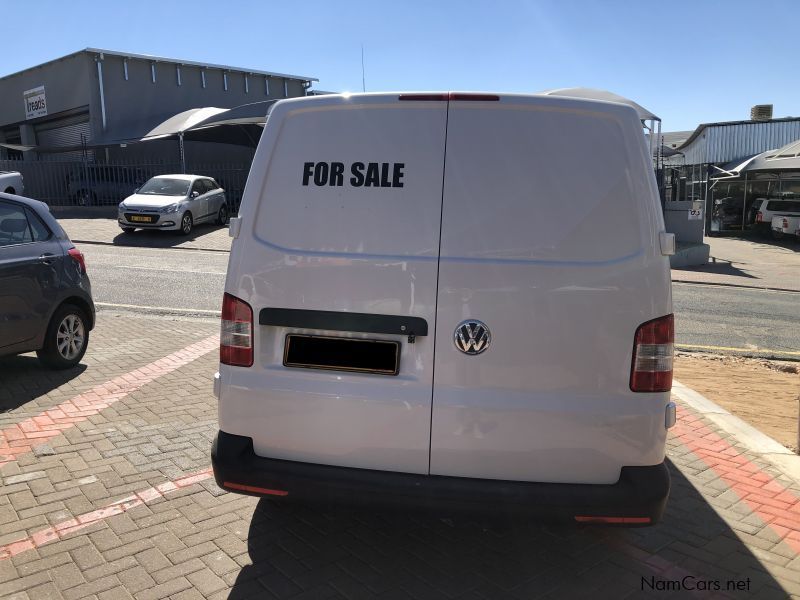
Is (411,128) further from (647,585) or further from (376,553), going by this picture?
(647,585)

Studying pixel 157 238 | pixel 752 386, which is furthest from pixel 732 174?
pixel 752 386

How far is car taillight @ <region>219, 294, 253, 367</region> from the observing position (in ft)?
9.79

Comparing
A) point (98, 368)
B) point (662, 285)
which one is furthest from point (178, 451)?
point (662, 285)

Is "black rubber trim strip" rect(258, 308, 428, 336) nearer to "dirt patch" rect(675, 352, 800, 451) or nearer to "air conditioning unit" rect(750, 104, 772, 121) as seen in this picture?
"dirt patch" rect(675, 352, 800, 451)

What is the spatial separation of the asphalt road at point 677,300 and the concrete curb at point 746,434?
9.40 ft

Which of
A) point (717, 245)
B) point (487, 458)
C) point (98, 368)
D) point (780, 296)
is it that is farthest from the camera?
point (717, 245)

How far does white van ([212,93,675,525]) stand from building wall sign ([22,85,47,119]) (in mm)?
36793

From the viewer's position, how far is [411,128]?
2898 mm

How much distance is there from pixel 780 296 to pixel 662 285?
1289cm

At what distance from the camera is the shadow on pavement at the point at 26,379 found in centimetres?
554

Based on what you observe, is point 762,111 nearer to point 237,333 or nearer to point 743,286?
point 743,286

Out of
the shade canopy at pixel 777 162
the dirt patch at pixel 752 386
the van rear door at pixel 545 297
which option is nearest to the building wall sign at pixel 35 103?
the shade canopy at pixel 777 162

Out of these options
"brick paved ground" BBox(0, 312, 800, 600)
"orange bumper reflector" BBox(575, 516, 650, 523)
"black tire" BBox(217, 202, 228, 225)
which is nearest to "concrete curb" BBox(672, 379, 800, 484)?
"brick paved ground" BBox(0, 312, 800, 600)

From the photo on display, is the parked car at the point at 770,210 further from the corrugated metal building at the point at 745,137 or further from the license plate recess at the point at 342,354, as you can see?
the license plate recess at the point at 342,354
